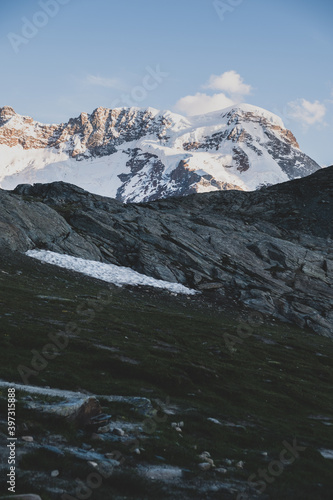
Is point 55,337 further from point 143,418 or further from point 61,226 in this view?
point 61,226

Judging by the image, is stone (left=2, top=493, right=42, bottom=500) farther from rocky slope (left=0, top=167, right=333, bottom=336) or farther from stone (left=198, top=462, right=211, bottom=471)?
rocky slope (left=0, top=167, right=333, bottom=336)

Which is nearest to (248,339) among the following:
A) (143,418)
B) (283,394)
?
(283,394)

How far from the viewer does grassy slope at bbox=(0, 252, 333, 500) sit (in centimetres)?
1302

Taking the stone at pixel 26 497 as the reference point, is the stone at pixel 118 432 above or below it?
below

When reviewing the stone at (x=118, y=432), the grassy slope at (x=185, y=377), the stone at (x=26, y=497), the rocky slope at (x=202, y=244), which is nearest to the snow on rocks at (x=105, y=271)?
the rocky slope at (x=202, y=244)

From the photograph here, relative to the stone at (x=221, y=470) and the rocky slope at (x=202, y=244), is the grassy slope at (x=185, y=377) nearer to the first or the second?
the stone at (x=221, y=470)

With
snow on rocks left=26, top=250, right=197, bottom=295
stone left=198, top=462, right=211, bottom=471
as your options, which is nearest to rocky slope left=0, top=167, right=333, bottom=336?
snow on rocks left=26, top=250, right=197, bottom=295

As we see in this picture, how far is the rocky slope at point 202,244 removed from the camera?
67.4 meters

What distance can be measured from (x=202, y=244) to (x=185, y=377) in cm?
5974

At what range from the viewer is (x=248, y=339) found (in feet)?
136

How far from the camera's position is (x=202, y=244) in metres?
82.4

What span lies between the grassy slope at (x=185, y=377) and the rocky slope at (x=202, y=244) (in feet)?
68.1

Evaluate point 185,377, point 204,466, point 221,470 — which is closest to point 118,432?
point 204,466

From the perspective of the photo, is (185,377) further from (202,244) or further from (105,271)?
(202,244)
